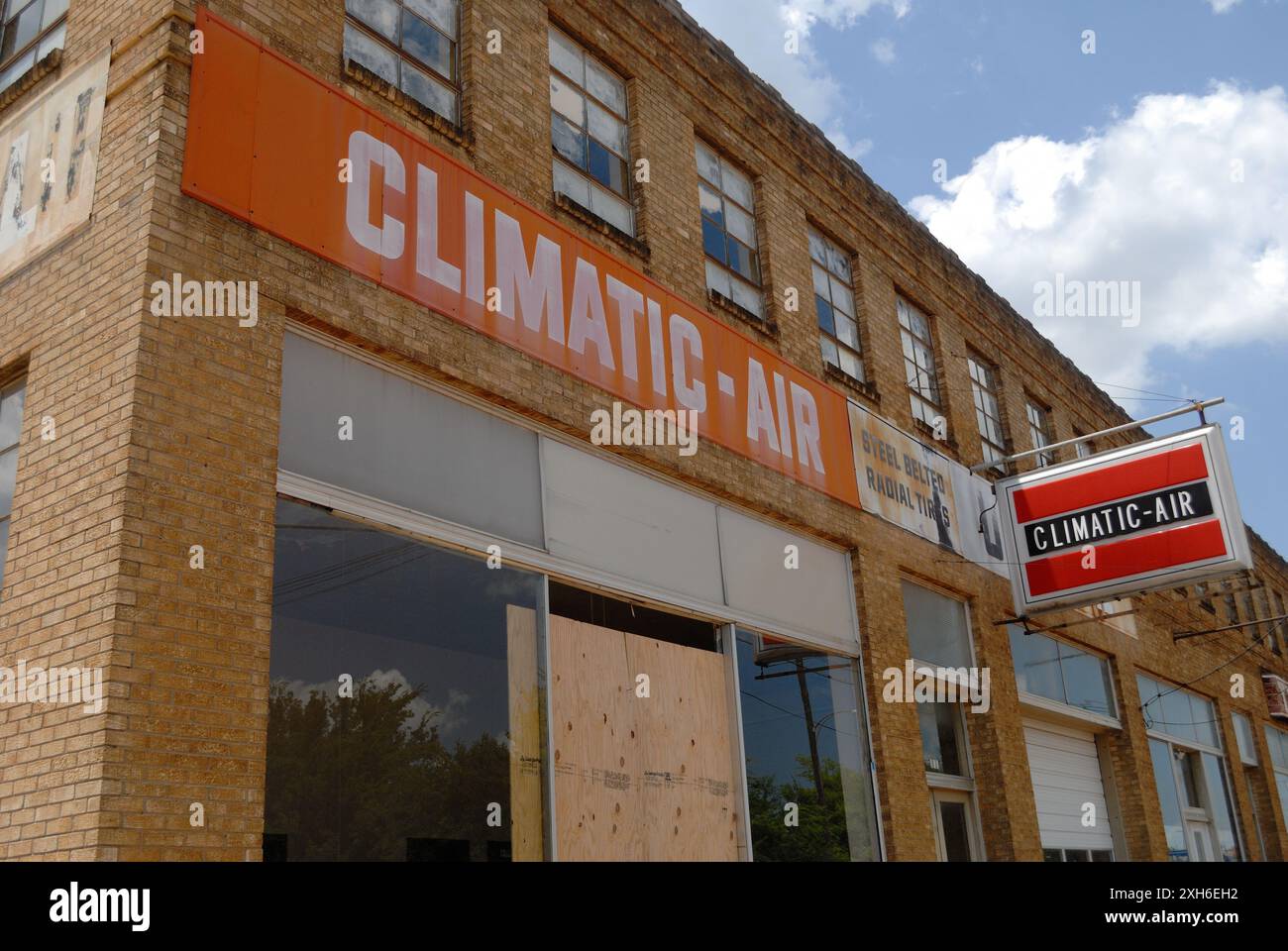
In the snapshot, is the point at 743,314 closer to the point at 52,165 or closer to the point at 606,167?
the point at 606,167

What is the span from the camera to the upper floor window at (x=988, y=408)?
1625 centimetres

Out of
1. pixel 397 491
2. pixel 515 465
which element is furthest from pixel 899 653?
pixel 397 491

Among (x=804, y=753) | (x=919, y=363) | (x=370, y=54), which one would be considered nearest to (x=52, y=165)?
(x=370, y=54)

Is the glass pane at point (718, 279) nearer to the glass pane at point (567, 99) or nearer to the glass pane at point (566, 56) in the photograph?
the glass pane at point (567, 99)

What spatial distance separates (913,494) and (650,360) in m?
4.76

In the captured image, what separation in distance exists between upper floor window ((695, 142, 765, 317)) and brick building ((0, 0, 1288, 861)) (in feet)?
0.18

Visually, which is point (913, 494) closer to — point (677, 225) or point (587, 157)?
point (677, 225)

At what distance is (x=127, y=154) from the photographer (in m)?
6.68

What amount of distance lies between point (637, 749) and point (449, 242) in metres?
3.91

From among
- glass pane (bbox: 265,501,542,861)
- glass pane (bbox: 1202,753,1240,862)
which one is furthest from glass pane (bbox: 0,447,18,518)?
glass pane (bbox: 1202,753,1240,862)

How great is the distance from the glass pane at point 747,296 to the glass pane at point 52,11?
20.3 ft

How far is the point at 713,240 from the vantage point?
38.0 feet

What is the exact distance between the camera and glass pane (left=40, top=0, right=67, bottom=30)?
26.0ft
